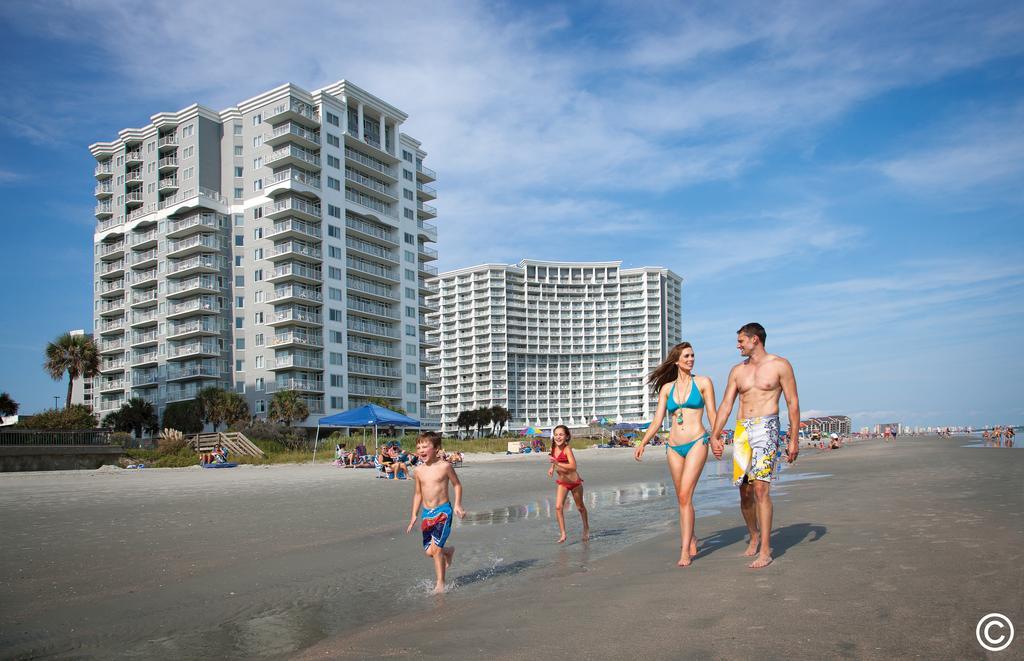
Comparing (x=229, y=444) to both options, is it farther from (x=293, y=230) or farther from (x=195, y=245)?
(x=195, y=245)

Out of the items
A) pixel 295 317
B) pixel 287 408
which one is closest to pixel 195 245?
pixel 295 317

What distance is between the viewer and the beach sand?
4.15 meters

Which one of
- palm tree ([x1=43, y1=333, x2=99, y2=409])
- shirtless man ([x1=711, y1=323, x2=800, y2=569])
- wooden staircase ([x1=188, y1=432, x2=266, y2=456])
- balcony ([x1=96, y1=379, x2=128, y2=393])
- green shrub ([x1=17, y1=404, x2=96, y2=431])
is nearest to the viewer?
shirtless man ([x1=711, y1=323, x2=800, y2=569])

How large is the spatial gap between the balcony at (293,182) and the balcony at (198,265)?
802 centimetres

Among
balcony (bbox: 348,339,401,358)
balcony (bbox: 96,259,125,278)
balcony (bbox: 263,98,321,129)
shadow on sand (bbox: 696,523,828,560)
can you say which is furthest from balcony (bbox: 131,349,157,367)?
shadow on sand (bbox: 696,523,828,560)

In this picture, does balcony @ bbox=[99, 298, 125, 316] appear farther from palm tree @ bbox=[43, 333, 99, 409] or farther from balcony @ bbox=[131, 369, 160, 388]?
palm tree @ bbox=[43, 333, 99, 409]

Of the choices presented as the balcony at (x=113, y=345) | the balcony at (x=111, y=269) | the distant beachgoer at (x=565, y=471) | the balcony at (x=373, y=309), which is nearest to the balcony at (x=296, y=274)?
the balcony at (x=373, y=309)

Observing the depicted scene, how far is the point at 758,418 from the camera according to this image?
6227mm

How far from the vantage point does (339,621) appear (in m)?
5.35

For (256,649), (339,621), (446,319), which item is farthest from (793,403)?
(446,319)

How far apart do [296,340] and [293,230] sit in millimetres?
9920

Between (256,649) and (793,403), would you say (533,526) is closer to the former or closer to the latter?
(793,403)

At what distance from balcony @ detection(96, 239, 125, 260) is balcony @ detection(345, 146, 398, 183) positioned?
2584 centimetres

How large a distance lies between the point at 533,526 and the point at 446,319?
504ft
